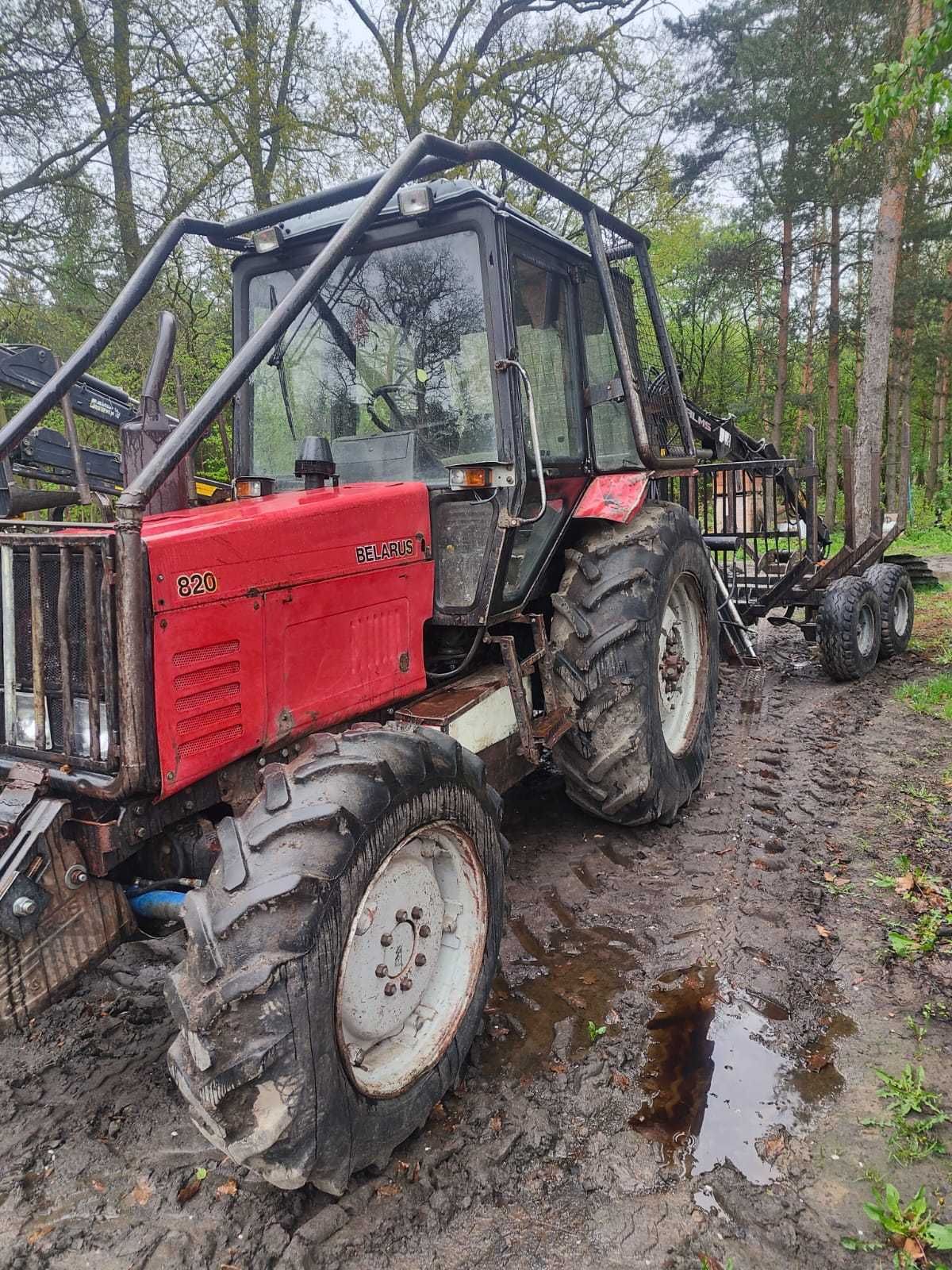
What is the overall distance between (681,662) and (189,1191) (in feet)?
10.7

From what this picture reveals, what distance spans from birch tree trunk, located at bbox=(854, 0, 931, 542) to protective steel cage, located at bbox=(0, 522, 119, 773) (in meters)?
9.49

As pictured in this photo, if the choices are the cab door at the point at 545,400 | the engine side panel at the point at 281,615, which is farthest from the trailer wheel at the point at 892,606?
Answer: the engine side panel at the point at 281,615

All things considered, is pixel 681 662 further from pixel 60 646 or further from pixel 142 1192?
pixel 142 1192

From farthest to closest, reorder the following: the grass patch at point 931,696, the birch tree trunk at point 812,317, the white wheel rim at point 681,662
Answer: the birch tree trunk at point 812,317, the grass patch at point 931,696, the white wheel rim at point 681,662

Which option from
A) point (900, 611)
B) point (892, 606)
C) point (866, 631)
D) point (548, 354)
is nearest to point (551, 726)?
point (548, 354)

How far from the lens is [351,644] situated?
2.97 metres

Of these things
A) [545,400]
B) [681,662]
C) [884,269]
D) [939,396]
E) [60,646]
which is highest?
[884,269]

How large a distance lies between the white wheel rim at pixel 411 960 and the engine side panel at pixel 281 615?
59cm

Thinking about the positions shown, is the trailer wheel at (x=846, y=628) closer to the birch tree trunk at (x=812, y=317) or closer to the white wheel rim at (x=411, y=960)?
the white wheel rim at (x=411, y=960)

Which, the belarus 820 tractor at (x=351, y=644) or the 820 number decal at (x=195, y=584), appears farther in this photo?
Answer: the 820 number decal at (x=195, y=584)

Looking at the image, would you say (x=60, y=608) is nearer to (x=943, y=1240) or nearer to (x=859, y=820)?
(x=943, y=1240)

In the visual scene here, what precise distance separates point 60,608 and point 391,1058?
1528 millimetres

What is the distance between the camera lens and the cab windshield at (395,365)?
3.39 m

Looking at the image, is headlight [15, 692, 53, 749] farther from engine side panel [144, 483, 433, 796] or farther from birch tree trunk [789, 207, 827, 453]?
birch tree trunk [789, 207, 827, 453]
